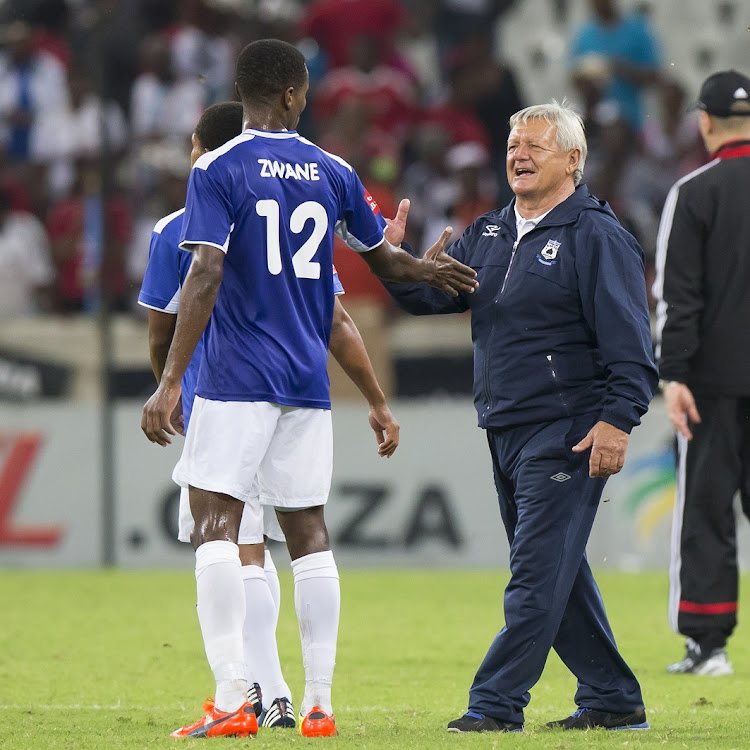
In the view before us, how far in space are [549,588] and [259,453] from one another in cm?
108

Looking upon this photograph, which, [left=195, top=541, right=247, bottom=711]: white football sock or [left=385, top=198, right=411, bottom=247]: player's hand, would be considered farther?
[left=385, top=198, right=411, bottom=247]: player's hand

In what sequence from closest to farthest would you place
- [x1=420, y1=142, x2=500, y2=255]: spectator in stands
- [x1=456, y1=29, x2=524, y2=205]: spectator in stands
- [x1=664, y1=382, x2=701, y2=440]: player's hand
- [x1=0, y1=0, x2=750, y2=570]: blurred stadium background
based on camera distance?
1. [x1=664, y1=382, x2=701, y2=440]: player's hand
2. [x1=0, y1=0, x2=750, y2=570]: blurred stadium background
3. [x1=420, y1=142, x2=500, y2=255]: spectator in stands
4. [x1=456, y1=29, x2=524, y2=205]: spectator in stands

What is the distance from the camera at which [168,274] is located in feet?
17.9

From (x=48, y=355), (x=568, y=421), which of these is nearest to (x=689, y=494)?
(x=568, y=421)

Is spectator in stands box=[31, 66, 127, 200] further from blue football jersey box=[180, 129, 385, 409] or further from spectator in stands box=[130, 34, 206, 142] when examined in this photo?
blue football jersey box=[180, 129, 385, 409]

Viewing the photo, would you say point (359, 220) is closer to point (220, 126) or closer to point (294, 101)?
point (294, 101)

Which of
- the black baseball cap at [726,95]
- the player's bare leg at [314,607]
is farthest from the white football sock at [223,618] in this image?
the black baseball cap at [726,95]

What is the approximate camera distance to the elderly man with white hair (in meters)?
5.04

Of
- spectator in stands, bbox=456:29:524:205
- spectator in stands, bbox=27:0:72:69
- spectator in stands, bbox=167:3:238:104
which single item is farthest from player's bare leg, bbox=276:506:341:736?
spectator in stands, bbox=27:0:72:69

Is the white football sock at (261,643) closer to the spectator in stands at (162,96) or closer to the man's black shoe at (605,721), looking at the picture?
the man's black shoe at (605,721)

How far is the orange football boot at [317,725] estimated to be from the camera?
16.2ft

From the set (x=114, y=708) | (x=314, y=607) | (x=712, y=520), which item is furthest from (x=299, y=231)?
(x=712, y=520)

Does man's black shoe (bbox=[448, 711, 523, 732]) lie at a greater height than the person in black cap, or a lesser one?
lesser

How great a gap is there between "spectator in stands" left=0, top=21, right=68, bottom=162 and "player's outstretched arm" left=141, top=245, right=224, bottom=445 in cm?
1016
